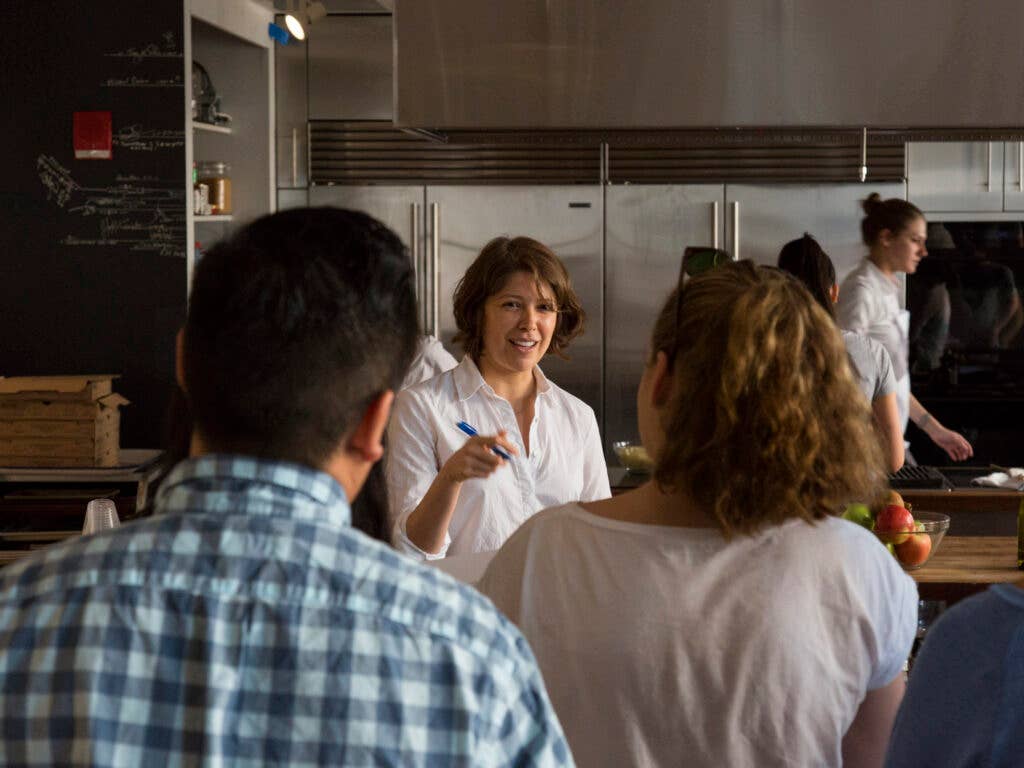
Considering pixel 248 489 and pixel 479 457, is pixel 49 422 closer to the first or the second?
pixel 479 457

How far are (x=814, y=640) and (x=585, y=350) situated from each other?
14.4ft

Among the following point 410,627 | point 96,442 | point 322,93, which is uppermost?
point 322,93

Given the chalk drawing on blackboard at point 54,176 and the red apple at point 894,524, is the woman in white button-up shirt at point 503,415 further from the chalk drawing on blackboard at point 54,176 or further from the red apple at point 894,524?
the chalk drawing on blackboard at point 54,176

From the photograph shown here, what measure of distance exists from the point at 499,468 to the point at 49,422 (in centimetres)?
243

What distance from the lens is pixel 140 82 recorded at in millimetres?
4973

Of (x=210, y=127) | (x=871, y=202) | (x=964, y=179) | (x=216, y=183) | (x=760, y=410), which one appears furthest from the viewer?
(x=964, y=179)

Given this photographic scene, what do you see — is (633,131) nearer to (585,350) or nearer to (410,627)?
(410,627)

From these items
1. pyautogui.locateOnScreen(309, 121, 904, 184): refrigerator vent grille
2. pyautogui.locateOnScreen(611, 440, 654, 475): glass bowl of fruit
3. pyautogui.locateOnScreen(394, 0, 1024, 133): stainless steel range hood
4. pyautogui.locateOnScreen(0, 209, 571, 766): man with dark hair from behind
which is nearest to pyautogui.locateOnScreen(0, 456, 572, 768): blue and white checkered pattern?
pyautogui.locateOnScreen(0, 209, 571, 766): man with dark hair from behind

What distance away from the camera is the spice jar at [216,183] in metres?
5.65

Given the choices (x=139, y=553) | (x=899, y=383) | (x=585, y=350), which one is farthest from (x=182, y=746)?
(x=585, y=350)

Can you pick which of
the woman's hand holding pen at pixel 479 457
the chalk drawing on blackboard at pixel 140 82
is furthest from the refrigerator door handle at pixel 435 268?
the woman's hand holding pen at pixel 479 457

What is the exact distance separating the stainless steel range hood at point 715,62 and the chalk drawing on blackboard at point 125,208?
255 cm

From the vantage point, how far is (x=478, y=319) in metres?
2.91

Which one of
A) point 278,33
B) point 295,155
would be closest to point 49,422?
point 278,33
